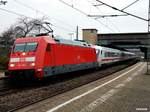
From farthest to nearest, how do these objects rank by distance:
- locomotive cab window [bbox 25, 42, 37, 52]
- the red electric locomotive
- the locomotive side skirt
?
locomotive cab window [bbox 25, 42, 37, 52] → the locomotive side skirt → the red electric locomotive

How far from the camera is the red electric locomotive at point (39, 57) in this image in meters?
18.3

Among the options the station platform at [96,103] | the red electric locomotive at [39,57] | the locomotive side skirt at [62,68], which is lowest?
the station platform at [96,103]

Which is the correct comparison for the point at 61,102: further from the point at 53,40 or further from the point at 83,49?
the point at 83,49

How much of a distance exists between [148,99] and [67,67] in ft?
31.6

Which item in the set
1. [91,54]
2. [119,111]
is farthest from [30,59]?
[91,54]

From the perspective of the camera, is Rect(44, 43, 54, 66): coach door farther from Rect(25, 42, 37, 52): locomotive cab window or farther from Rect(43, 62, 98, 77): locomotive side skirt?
Rect(25, 42, 37, 52): locomotive cab window

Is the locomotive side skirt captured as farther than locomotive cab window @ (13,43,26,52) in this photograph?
No

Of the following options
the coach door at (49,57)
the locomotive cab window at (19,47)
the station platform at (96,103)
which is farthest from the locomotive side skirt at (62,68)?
the station platform at (96,103)

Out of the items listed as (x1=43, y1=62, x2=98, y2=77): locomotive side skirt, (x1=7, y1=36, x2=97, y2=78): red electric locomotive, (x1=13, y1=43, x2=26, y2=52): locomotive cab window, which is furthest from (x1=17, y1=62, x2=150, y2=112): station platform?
(x1=13, y1=43, x2=26, y2=52): locomotive cab window

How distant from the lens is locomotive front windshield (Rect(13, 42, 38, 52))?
19.2 metres

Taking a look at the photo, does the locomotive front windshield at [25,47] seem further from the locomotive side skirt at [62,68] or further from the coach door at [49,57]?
the locomotive side skirt at [62,68]

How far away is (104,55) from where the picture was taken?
37688 mm

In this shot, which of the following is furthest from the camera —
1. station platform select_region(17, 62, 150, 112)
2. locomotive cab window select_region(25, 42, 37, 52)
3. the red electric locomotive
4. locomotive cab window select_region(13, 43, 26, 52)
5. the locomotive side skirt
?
locomotive cab window select_region(13, 43, 26, 52)

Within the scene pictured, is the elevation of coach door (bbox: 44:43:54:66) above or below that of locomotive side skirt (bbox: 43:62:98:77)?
above
